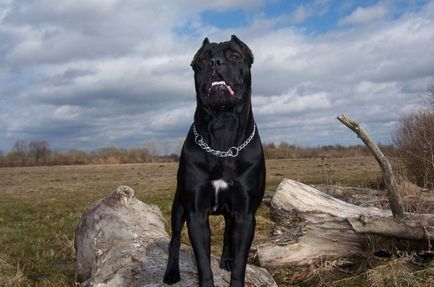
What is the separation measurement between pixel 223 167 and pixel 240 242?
2.13 ft

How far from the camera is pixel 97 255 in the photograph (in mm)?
5879

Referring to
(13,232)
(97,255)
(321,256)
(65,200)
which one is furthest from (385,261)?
(65,200)

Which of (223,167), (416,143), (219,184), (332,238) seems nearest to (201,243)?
(219,184)

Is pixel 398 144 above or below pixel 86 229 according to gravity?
above

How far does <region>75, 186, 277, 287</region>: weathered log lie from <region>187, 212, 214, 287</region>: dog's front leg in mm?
661

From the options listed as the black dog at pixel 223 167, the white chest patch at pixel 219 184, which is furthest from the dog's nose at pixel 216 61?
the white chest patch at pixel 219 184

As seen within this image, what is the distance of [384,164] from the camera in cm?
650

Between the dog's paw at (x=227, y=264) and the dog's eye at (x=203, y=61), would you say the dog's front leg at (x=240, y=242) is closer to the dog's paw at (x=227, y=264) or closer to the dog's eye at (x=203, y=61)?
the dog's paw at (x=227, y=264)

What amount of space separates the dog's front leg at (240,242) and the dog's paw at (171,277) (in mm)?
813

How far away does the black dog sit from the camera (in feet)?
13.2

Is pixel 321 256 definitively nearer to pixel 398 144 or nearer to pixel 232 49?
pixel 232 49

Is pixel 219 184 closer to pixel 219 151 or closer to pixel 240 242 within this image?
pixel 219 151

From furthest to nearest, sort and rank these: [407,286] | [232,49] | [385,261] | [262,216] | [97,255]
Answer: [262,216] < [385,261] < [97,255] < [407,286] < [232,49]

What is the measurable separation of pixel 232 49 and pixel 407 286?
11.2 feet
